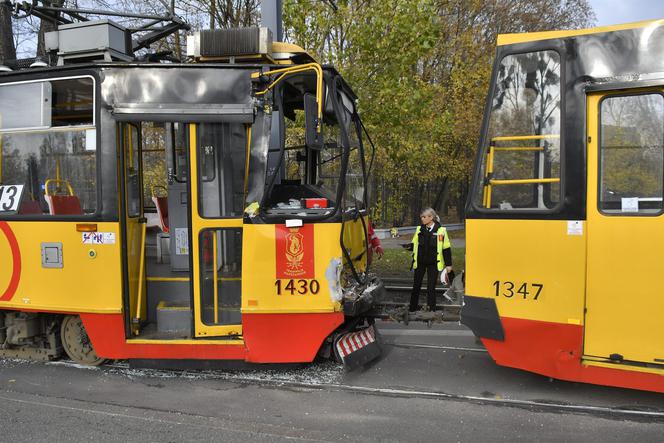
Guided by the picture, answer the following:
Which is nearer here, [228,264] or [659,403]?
[659,403]

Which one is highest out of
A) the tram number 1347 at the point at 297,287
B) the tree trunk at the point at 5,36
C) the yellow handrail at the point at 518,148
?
the tree trunk at the point at 5,36

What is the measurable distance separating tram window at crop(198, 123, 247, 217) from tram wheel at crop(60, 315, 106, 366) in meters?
1.88

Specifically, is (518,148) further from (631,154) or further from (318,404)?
(318,404)

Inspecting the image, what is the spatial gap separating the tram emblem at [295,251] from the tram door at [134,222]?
5.06 ft

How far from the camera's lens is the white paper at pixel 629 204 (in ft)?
13.9

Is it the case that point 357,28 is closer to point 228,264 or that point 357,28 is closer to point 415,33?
point 415,33

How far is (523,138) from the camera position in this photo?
15.3ft

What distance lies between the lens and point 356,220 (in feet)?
19.1

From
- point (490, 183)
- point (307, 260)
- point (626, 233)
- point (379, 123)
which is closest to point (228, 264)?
point (307, 260)

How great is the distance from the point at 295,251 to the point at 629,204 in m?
2.74

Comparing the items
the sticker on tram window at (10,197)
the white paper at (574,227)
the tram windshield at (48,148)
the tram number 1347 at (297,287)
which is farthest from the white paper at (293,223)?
the sticker on tram window at (10,197)

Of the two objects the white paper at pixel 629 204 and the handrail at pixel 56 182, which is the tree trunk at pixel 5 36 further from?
the white paper at pixel 629 204

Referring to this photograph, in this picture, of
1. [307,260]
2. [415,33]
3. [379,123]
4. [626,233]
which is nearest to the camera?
[626,233]

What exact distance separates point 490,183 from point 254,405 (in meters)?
2.76
